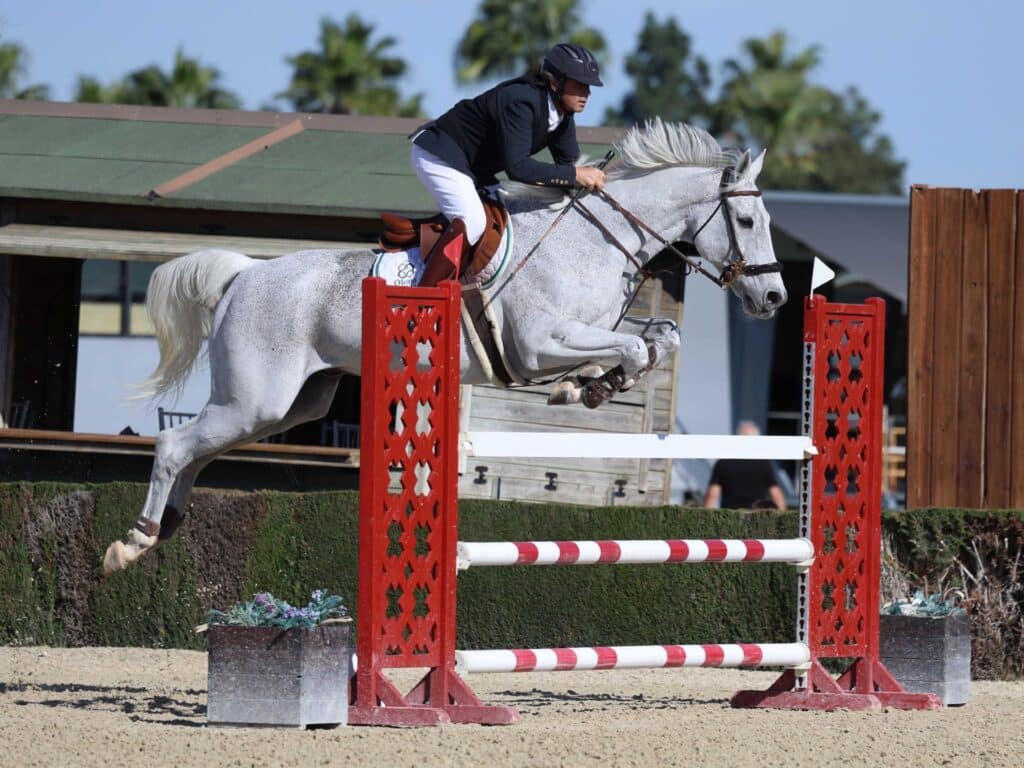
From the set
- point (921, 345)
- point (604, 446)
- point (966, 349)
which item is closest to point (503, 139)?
point (604, 446)

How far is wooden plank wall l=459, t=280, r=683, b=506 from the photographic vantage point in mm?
9906

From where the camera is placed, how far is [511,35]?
43.4 metres

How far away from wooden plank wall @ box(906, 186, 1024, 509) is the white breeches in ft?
10.2

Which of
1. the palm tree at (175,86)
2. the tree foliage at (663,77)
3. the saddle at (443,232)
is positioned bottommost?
the saddle at (443,232)

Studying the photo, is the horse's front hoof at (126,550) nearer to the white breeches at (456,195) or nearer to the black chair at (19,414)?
the white breeches at (456,195)

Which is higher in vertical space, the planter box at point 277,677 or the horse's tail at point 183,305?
the horse's tail at point 183,305

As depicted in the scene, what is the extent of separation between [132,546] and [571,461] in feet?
13.5

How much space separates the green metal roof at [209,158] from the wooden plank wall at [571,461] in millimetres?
1389

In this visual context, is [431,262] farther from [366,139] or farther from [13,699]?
[366,139]

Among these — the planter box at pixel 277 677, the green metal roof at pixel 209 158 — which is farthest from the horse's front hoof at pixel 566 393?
the green metal roof at pixel 209 158

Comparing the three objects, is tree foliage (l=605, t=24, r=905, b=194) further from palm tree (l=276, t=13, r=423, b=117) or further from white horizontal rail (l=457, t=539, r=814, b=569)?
white horizontal rail (l=457, t=539, r=814, b=569)

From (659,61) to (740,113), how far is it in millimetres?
14797

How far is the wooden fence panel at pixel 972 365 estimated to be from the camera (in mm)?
8211

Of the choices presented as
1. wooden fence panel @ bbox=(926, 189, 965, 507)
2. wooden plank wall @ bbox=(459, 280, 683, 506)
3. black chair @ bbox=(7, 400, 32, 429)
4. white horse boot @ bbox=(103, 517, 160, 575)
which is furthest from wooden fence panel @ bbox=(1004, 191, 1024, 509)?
black chair @ bbox=(7, 400, 32, 429)
